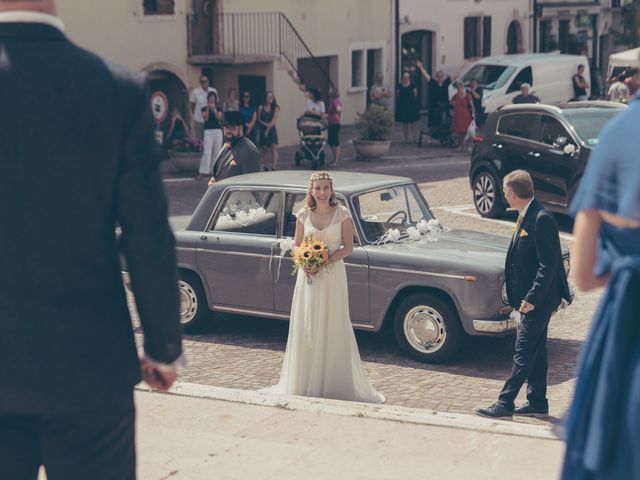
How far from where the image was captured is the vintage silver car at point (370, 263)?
400 inches

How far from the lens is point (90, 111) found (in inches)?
134

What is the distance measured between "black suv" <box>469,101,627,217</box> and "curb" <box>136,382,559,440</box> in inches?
378

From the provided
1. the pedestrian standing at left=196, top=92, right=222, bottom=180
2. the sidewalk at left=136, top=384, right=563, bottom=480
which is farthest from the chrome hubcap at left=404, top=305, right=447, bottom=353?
the pedestrian standing at left=196, top=92, right=222, bottom=180

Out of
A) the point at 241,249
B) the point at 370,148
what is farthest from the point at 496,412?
the point at 370,148

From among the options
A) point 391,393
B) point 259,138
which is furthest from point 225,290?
point 259,138

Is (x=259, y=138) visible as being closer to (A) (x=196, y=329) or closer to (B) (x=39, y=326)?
(A) (x=196, y=329)

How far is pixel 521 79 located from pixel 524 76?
0.12 m

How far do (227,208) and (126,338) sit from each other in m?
7.90

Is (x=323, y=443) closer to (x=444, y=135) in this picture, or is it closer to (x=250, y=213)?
(x=250, y=213)

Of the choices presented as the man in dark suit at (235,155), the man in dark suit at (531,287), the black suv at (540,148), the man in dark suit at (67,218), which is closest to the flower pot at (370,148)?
the black suv at (540,148)

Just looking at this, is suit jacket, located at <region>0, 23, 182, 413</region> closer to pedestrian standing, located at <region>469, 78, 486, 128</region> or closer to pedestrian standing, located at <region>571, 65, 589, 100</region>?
pedestrian standing, located at <region>469, 78, 486, 128</region>

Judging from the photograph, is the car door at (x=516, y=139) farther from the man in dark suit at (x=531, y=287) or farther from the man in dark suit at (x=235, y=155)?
the man in dark suit at (x=531, y=287)

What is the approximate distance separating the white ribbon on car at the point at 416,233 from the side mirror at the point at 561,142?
615cm

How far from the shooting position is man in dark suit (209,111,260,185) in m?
13.5
